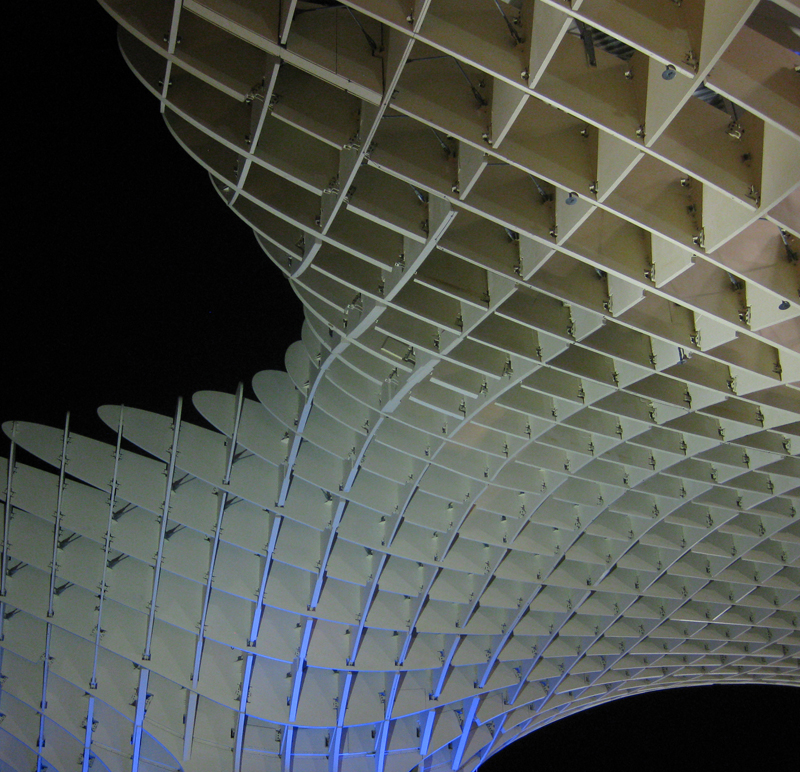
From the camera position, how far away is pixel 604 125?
13.6m

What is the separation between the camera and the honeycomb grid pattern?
1402cm

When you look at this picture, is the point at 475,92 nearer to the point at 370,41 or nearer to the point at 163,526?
the point at 370,41

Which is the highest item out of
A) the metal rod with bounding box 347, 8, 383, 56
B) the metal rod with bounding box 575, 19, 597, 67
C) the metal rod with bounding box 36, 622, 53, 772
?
the metal rod with bounding box 575, 19, 597, 67

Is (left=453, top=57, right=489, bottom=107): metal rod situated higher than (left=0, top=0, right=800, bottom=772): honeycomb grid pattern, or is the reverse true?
(left=453, top=57, right=489, bottom=107): metal rod

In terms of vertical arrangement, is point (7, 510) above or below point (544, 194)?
below

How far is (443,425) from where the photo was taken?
26188 mm

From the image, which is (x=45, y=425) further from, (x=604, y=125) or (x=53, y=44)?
(x=604, y=125)

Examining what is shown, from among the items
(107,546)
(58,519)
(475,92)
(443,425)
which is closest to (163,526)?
(107,546)

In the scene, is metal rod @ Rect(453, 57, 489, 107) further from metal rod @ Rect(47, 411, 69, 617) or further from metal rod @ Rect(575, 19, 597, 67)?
metal rod @ Rect(47, 411, 69, 617)

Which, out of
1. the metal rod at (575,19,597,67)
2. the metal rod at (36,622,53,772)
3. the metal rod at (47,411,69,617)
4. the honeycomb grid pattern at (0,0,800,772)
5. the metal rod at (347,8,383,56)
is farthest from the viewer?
the metal rod at (36,622,53,772)

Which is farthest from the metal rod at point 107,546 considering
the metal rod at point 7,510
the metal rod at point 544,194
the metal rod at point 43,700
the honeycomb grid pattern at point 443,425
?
the metal rod at point 544,194

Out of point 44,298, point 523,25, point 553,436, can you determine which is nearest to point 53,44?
point 44,298

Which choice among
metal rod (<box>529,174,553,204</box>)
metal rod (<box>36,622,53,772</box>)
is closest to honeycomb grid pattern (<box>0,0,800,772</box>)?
metal rod (<box>529,174,553,204</box>)

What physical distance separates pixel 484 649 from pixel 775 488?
53.4 ft
